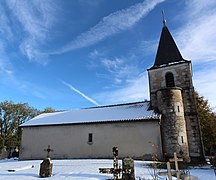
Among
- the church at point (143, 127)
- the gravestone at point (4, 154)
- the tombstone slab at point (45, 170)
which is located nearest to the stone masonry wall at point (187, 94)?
the church at point (143, 127)

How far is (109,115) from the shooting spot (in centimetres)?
1884

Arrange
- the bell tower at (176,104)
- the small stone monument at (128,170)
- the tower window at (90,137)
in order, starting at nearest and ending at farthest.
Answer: the small stone monument at (128,170)
the bell tower at (176,104)
the tower window at (90,137)

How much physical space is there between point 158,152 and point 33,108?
28.9 meters

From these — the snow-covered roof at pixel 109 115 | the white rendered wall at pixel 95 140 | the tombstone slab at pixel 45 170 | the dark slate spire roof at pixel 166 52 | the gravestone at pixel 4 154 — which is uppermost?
the dark slate spire roof at pixel 166 52

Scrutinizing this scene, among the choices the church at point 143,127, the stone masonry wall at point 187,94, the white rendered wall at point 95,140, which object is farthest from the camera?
the stone masonry wall at point 187,94

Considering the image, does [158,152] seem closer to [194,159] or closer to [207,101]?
[194,159]

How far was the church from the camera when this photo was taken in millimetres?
15797

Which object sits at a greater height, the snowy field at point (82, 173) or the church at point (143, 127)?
the church at point (143, 127)

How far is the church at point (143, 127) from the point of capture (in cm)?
1580

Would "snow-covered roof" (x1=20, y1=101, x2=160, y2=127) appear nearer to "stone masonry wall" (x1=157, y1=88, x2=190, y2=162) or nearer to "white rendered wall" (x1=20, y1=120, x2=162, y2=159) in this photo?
"white rendered wall" (x1=20, y1=120, x2=162, y2=159)

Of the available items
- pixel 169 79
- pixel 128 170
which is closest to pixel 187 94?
pixel 169 79

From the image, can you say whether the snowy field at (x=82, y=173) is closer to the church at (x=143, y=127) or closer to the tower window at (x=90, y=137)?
the church at (x=143, y=127)

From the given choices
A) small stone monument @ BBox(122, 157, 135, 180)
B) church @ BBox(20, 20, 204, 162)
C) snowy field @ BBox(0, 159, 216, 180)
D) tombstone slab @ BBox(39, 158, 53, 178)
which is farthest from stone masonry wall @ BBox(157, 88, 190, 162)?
tombstone slab @ BBox(39, 158, 53, 178)

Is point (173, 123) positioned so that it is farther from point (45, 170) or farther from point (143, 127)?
point (45, 170)
